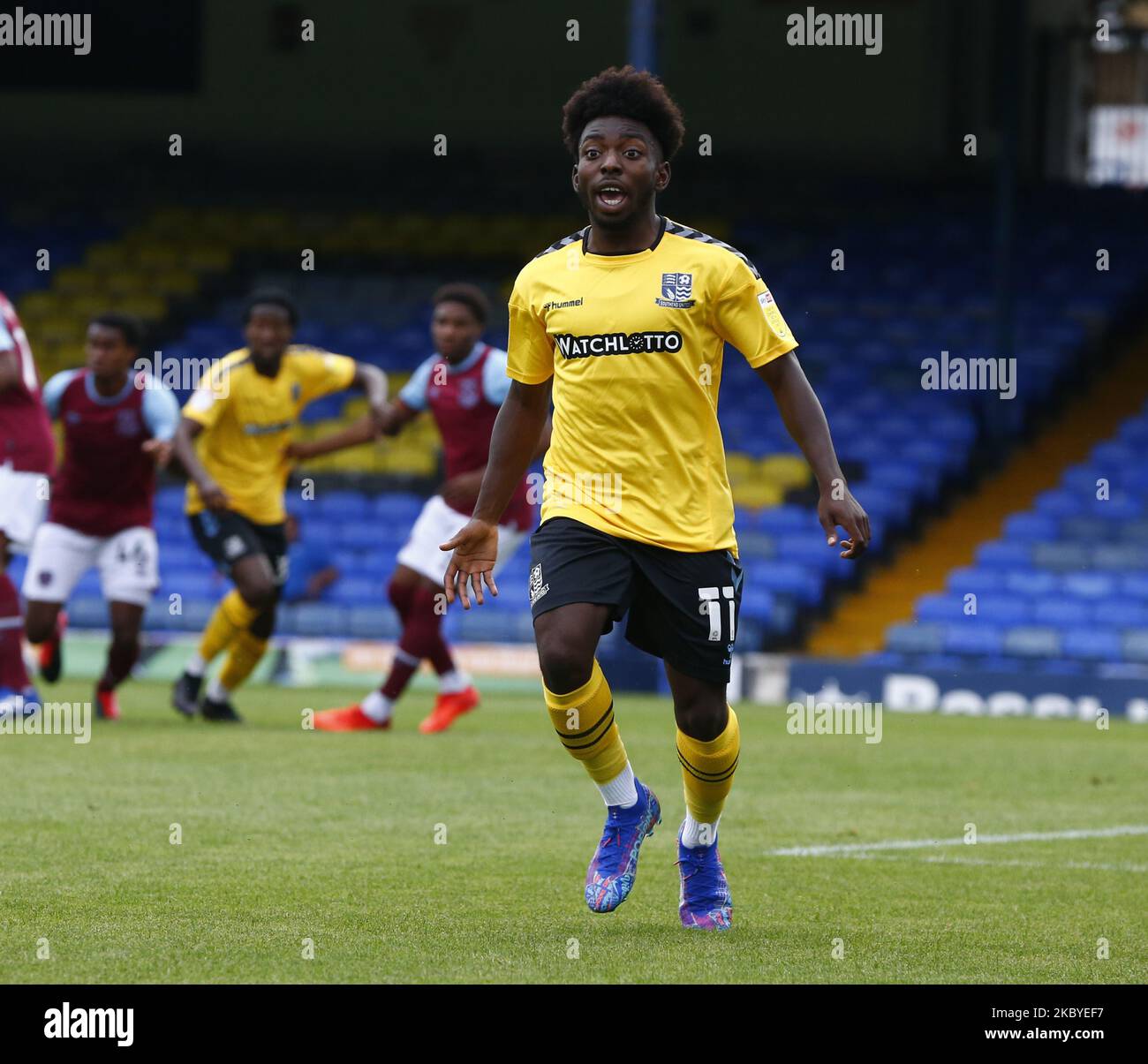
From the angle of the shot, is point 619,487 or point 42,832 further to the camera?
point 42,832

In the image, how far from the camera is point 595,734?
20.0 ft

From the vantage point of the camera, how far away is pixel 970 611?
17.9m

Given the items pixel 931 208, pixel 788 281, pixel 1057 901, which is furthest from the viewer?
pixel 931 208

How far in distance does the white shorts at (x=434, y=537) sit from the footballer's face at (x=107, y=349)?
77.3 inches

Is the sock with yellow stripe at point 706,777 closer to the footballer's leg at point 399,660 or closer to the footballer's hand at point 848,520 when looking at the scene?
the footballer's hand at point 848,520

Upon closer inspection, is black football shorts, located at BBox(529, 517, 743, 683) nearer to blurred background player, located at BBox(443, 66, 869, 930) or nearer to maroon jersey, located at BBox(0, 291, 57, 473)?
blurred background player, located at BBox(443, 66, 869, 930)

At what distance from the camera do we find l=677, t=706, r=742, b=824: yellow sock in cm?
617

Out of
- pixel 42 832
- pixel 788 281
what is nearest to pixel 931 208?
pixel 788 281

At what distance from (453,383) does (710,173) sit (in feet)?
46.9

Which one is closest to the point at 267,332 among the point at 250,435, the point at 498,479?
the point at 250,435

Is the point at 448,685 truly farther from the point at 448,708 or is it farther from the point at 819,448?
the point at 819,448

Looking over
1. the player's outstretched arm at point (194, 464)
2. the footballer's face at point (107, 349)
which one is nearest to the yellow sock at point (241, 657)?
the player's outstretched arm at point (194, 464)

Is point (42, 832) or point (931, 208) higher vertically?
point (931, 208)
